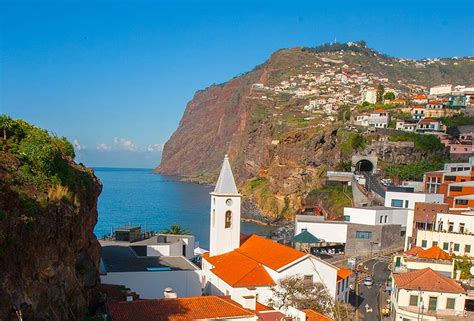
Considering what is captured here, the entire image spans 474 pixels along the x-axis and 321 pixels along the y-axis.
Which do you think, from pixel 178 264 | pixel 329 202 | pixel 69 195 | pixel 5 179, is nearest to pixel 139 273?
pixel 178 264

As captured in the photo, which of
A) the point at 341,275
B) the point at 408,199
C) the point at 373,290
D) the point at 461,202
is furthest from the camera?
the point at 408,199

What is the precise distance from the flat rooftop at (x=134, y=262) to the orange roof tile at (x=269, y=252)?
136 inches

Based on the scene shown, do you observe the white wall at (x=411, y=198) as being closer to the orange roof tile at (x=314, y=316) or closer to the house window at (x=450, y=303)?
the house window at (x=450, y=303)

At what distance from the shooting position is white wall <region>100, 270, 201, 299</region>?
942 inches

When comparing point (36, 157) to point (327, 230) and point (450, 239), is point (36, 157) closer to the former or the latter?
point (450, 239)

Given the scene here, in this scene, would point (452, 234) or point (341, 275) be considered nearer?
point (341, 275)

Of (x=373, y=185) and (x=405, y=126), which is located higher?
(x=405, y=126)

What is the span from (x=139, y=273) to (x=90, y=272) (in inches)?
309

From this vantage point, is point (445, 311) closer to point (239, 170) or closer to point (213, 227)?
point (213, 227)

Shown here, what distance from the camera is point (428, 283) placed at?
21594 millimetres

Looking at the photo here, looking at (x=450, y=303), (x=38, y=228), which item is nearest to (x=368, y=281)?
(x=450, y=303)

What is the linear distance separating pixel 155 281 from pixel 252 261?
5450mm

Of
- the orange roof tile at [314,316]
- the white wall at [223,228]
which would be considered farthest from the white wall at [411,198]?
the orange roof tile at [314,316]

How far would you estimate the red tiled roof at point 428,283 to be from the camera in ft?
69.6
